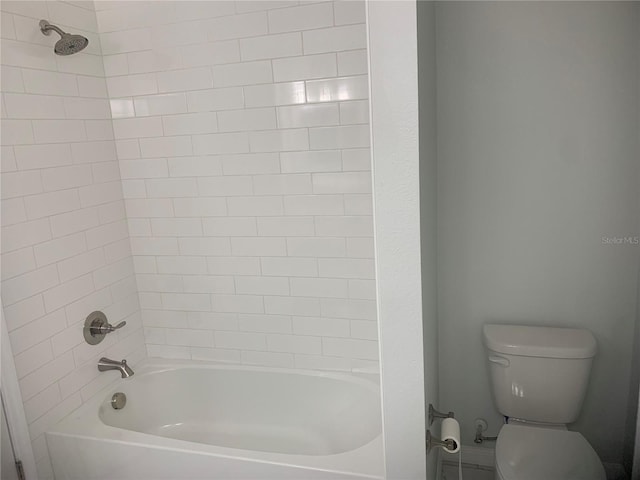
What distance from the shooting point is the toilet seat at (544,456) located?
1810 millimetres

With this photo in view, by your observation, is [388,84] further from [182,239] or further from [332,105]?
[182,239]

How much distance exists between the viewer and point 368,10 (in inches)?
45.9

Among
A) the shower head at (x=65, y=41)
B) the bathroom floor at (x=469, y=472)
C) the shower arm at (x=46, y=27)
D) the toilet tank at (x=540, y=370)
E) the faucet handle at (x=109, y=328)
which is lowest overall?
the bathroom floor at (x=469, y=472)

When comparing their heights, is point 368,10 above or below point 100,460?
above

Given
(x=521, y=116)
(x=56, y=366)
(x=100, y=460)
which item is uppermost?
(x=521, y=116)

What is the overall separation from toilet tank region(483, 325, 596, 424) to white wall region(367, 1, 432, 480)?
2.87ft

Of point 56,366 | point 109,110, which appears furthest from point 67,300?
point 109,110

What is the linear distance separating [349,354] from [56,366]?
1365 millimetres

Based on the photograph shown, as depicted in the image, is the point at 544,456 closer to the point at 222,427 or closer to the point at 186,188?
the point at 222,427

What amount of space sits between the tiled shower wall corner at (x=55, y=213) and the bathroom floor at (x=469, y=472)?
70.6 inches

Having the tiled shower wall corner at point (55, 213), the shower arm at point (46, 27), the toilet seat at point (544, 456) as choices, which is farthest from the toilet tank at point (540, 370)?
the shower arm at point (46, 27)

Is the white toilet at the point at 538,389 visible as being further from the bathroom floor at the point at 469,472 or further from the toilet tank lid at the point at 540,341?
the bathroom floor at the point at 469,472

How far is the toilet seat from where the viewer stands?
1810 mm

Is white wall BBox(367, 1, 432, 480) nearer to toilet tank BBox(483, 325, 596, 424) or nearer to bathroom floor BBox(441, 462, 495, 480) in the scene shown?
toilet tank BBox(483, 325, 596, 424)
